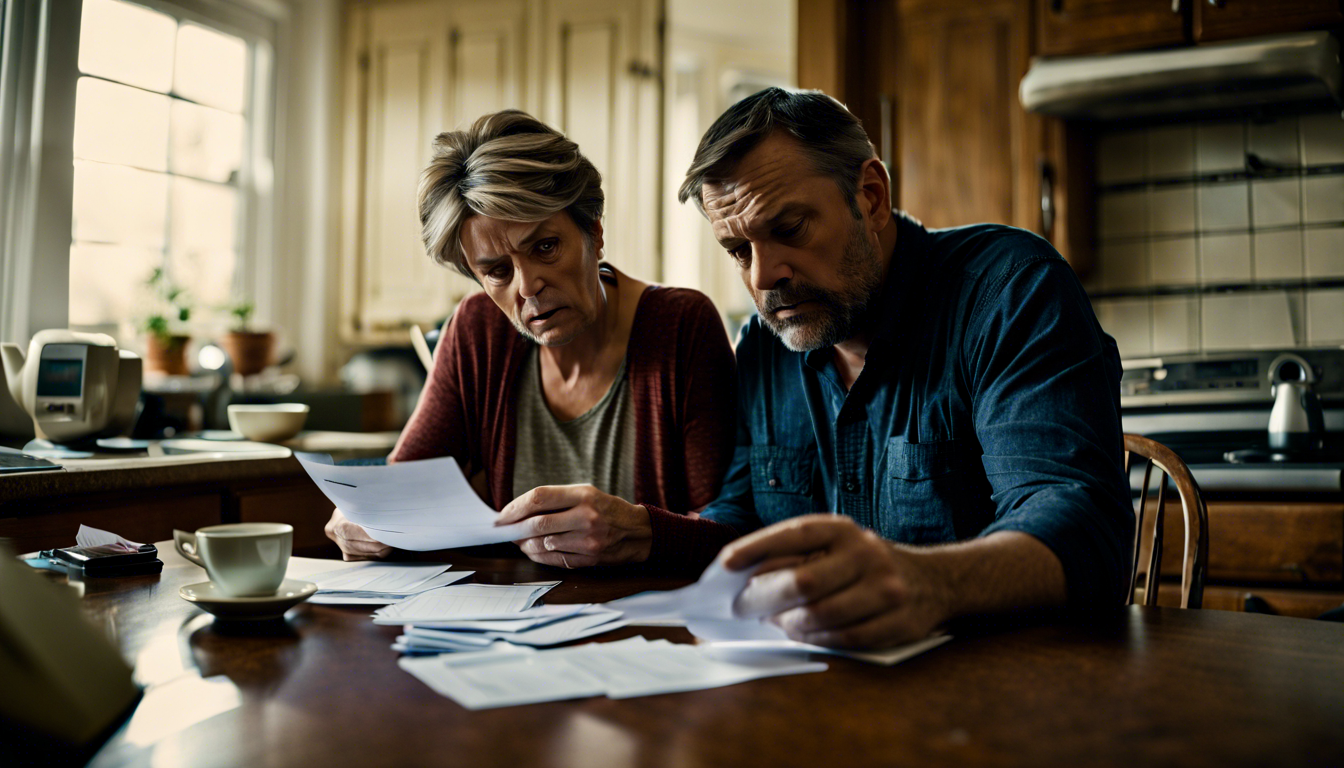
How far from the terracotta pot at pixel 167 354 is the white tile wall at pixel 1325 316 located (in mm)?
3382

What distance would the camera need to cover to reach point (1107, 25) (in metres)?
2.57

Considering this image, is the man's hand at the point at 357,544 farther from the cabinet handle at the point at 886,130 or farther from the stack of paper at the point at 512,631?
the cabinet handle at the point at 886,130

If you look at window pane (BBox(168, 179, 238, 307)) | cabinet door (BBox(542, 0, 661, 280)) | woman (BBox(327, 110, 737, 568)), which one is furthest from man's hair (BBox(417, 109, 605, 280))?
window pane (BBox(168, 179, 238, 307))

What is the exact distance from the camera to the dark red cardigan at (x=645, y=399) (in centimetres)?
143

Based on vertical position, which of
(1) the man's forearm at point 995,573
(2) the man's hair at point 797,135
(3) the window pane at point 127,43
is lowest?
(1) the man's forearm at point 995,573

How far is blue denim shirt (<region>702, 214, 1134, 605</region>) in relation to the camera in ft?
2.77

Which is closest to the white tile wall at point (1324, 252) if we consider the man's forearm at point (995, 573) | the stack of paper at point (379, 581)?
the man's forearm at point (995, 573)

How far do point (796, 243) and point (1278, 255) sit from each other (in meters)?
2.30

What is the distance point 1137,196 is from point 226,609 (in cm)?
294

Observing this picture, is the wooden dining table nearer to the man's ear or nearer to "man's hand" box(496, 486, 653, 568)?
"man's hand" box(496, 486, 653, 568)

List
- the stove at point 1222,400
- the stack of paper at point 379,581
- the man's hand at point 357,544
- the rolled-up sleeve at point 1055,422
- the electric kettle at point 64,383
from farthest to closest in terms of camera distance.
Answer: the stove at point 1222,400 → the electric kettle at point 64,383 → the man's hand at point 357,544 → the stack of paper at point 379,581 → the rolled-up sleeve at point 1055,422

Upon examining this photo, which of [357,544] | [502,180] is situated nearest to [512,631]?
[357,544]

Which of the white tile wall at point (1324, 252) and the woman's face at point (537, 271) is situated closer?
the woman's face at point (537, 271)

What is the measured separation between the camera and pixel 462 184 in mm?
1410
